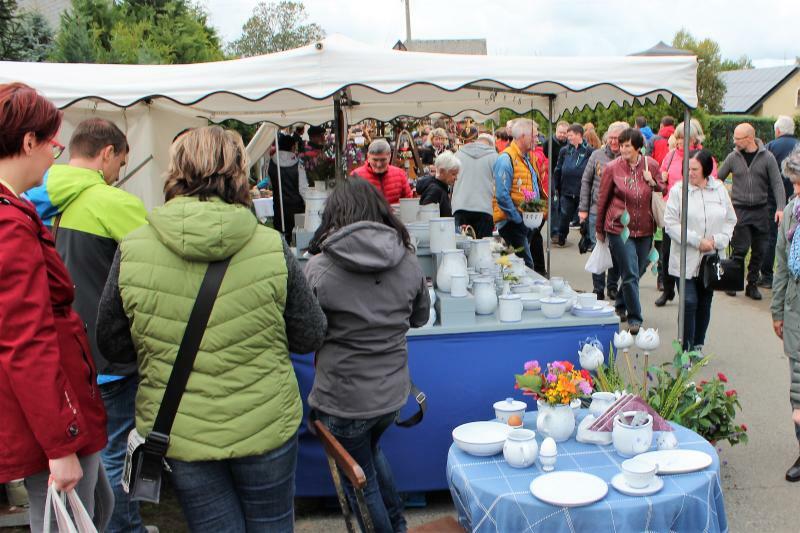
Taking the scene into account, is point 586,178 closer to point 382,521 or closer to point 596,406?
point 596,406

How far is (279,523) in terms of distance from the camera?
6.92 feet

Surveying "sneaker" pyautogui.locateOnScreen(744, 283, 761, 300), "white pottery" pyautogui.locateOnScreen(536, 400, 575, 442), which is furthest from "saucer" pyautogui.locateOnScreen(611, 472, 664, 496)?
"sneaker" pyautogui.locateOnScreen(744, 283, 761, 300)

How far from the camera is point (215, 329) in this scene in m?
1.93

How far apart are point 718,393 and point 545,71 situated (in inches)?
73.2

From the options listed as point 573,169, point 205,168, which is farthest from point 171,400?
point 573,169

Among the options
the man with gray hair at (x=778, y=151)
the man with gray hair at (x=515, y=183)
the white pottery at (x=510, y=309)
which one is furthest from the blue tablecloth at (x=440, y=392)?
the man with gray hair at (x=778, y=151)

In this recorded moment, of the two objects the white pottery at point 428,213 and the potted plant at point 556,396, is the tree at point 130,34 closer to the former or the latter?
the white pottery at point 428,213

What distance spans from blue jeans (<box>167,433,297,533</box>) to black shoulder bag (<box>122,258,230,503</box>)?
2.4 inches

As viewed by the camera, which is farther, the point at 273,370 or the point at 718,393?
the point at 718,393

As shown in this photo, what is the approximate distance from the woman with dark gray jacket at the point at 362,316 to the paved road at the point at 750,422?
1020 mm

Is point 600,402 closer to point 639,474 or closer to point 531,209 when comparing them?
point 639,474

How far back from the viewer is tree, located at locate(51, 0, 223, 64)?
9961mm

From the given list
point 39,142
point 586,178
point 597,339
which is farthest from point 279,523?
point 586,178

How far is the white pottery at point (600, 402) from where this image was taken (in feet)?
9.38
